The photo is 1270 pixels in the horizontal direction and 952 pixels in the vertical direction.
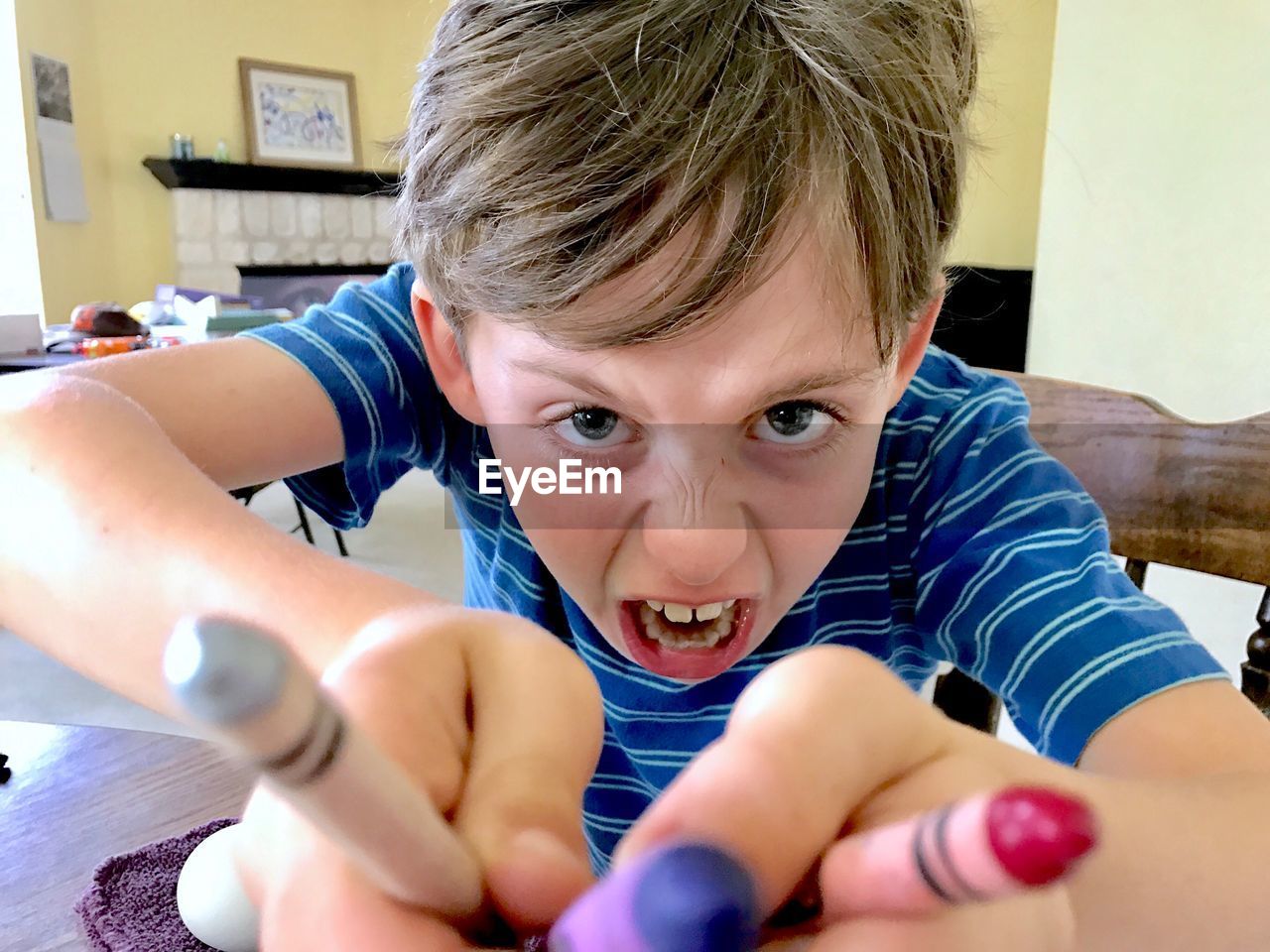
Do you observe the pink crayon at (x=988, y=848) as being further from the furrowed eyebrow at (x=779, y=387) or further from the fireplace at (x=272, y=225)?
the fireplace at (x=272, y=225)

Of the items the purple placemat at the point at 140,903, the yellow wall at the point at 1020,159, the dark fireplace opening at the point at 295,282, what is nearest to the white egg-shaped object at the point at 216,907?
the purple placemat at the point at 140,903

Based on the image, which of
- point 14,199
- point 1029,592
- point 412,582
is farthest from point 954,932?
point 14,199

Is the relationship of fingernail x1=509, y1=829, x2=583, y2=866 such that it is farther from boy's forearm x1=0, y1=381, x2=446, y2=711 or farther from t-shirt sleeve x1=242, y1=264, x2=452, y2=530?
t-shirt sleeve x1=242, y1=264, x2=452, y2=530

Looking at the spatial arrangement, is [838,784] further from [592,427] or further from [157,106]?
[157,106]

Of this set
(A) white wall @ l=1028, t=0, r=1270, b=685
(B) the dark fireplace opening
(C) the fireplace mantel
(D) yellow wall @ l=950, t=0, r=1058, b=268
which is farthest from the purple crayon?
(B) the dark fireplace opening

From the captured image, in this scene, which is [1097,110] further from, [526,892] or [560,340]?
[526,892]
